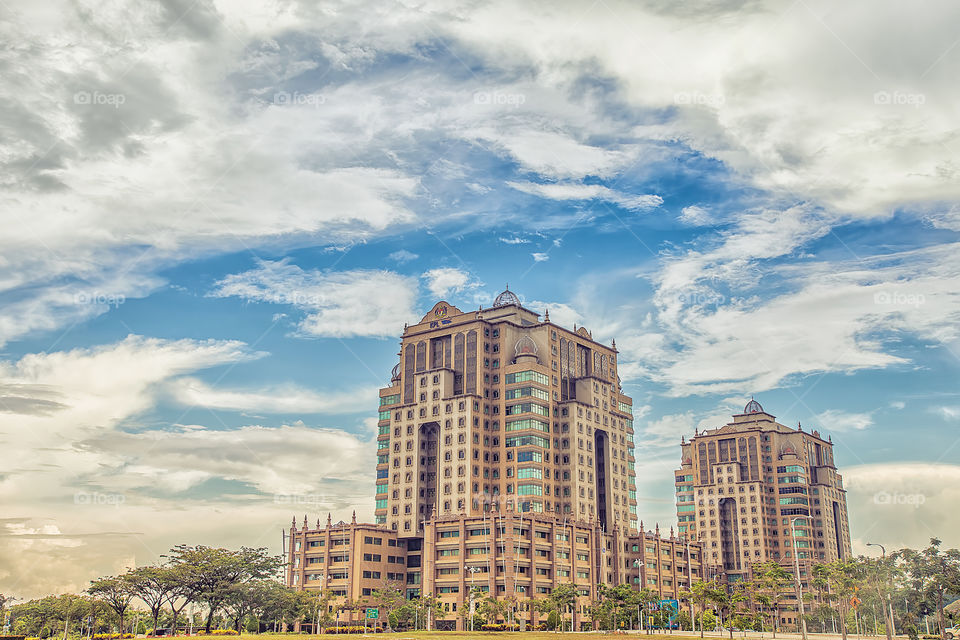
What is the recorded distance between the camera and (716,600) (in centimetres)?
13950

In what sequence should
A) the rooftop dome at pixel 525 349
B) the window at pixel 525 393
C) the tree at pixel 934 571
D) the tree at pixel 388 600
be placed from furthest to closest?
the rooftop dome at pixel 525 349
the window at pixel 525 393
the tree at pixel 388 600
the tree at pixel 934 571

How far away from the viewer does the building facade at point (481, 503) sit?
17138 centimetres

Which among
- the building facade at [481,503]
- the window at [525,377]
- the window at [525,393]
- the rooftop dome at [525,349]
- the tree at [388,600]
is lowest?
the tree at [388,600]

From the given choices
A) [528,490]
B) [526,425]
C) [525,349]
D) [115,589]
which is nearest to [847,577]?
[528,490]

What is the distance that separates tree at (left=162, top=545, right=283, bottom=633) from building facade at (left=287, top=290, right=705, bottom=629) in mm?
30329

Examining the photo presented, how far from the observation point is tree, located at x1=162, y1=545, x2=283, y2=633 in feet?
465

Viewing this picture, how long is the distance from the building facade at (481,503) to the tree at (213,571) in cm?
3033

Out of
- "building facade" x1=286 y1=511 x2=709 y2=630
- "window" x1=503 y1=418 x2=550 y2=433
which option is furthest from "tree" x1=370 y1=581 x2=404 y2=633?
"window" x1=503 y1=418 x2=550 y2=433

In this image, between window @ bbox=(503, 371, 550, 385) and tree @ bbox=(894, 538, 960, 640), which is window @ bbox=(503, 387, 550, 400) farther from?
tree @ bbox=(894, 538, 960, 640)

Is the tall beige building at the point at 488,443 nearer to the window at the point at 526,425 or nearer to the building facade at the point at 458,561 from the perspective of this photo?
the window at the point at 526,425

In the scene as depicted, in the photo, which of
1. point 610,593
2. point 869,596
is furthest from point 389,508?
point 869,596

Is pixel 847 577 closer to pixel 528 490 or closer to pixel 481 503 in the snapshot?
pixel 528 490

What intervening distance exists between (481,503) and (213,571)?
59223mm

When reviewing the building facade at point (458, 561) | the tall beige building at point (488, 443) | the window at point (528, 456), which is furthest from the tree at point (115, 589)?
the window at point (528, 456)
